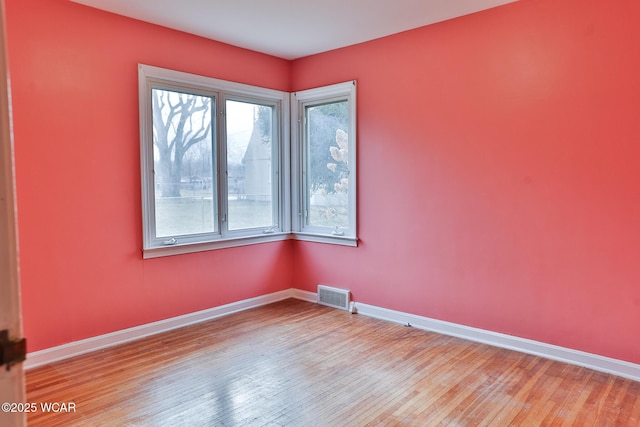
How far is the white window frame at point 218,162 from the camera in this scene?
11.7ft

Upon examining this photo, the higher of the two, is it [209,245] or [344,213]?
[344,213]

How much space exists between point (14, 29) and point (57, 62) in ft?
1.01

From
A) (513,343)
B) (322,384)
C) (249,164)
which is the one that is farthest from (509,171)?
(249,164)

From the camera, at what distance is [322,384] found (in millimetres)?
2742

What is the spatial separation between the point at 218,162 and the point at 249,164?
1.37 feet

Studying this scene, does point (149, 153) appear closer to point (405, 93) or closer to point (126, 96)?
point (126, 96)

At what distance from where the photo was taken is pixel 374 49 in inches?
158

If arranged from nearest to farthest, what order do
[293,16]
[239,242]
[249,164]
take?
[293,16]
[239,242]
[249,164]

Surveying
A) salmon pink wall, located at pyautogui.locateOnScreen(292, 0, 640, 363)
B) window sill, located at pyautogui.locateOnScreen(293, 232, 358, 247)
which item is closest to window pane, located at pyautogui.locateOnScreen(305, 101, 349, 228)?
window sill, located at pyautogui.locateOnScreen(293, 232, 358, 247)

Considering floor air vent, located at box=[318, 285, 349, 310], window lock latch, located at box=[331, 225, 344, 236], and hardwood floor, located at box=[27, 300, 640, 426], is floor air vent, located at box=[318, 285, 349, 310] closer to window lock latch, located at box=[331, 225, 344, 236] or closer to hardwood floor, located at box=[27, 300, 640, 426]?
window lock latch, located at box=[331, 225, 344, 236]

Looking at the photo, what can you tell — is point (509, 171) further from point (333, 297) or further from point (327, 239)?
point (333, 297)

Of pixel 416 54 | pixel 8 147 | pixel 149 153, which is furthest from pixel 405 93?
pixel 8 147

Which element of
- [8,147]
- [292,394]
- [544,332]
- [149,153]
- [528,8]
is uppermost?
[528,8]

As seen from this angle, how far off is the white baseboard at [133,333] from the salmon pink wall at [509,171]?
3.88ft
